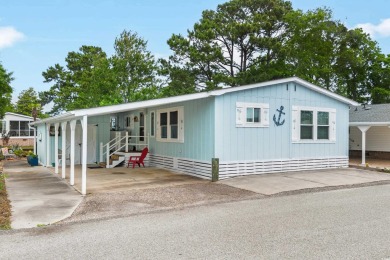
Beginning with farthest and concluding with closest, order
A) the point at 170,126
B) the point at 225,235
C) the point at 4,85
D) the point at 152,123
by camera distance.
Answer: the point at 4,85 < the point at 152,123 < the point at 170,126 < the point at 225,235

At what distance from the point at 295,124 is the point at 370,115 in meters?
8.06

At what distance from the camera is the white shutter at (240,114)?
1142 cm

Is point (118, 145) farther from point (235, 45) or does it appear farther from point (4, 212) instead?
point (235, 45)

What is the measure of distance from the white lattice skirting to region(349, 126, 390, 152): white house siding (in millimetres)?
6143

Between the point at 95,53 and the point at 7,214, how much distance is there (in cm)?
3730

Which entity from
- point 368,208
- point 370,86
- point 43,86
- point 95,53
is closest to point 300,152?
point 368,208

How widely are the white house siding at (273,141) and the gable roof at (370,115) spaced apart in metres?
3.45

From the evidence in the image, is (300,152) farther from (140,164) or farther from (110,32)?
(110,32)

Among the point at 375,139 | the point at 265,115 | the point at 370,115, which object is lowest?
the point at 375,139

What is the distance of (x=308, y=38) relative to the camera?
27.4 meters

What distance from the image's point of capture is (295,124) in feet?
41.9

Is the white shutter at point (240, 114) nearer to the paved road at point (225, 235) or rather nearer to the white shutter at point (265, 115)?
the white shutter at point (265, 115)

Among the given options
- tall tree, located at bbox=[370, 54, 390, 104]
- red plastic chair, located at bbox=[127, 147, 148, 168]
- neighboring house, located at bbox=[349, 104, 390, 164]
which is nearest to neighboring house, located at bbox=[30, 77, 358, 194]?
red plastic chair, located at bbox=[127, 147, 148, 168]

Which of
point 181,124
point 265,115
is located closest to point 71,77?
point 181,124
